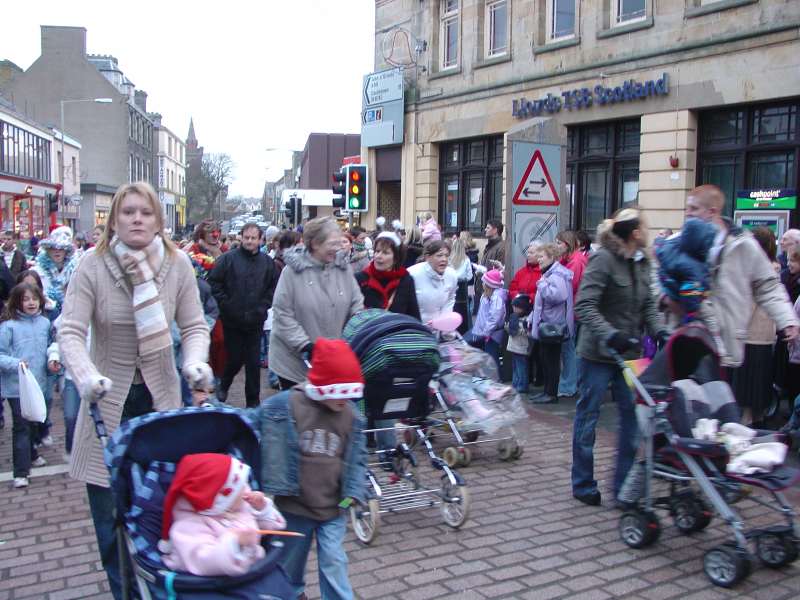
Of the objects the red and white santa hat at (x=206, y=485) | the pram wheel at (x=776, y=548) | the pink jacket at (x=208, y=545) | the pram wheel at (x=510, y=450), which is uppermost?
the red and white santa hat at (x=206, y=485)

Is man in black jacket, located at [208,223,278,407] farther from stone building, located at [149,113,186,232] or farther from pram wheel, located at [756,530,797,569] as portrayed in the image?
stone building, located at [149,113,186,232]

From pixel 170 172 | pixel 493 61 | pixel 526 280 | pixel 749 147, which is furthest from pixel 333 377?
pixel 170 172

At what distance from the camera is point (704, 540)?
5328 mm

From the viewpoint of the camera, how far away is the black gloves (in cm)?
527

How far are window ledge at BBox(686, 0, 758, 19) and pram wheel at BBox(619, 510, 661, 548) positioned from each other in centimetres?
1201

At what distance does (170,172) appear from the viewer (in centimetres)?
9875

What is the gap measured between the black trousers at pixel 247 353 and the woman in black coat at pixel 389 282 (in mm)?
2139

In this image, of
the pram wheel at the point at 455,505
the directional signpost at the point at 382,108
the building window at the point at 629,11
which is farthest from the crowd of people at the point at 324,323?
the directional signpost at the point at 382,108

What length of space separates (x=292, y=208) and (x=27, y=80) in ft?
155

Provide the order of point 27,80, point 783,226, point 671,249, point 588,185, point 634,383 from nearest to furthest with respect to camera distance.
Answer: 1. point 634,383
2. point 671,249
3. point 783,226
4. point 588,185
5. point 27,80

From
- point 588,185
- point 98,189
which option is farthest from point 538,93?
point 98,189

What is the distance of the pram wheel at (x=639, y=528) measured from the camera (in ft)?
16.7

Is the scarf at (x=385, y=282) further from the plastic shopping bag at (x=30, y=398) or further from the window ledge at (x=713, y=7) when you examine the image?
the window ledge at (x=713, y=7)

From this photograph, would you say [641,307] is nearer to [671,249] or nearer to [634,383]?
[671,249]
